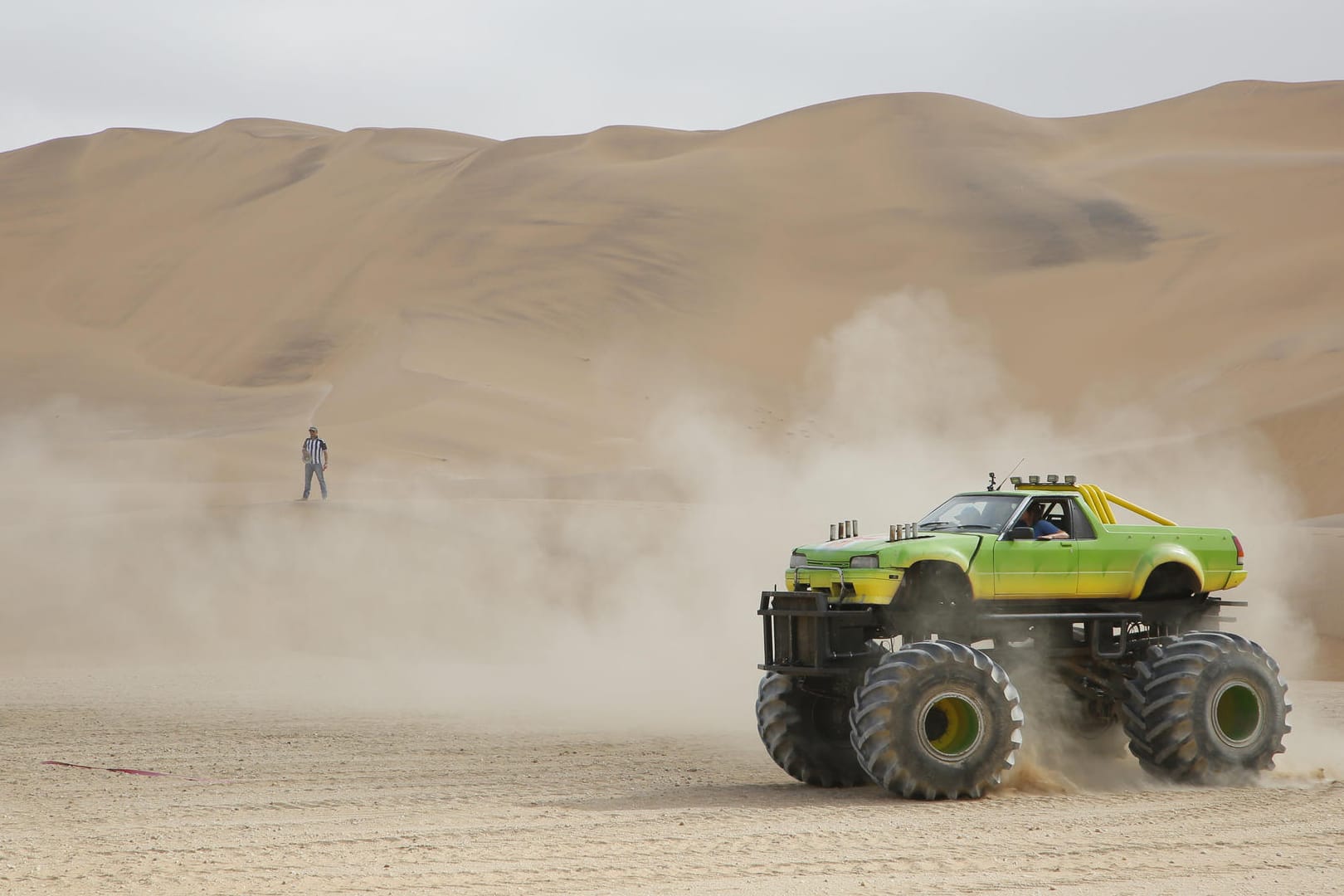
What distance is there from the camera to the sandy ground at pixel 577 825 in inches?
312

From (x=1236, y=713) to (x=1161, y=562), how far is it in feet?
4.31

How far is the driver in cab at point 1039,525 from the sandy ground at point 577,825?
186 cm

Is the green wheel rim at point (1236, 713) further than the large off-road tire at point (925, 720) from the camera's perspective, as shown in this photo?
Yes

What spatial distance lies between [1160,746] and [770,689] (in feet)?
10.1

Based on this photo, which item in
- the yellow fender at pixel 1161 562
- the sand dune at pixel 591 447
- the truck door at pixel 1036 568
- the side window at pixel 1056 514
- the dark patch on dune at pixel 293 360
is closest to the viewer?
the sand dune at pixel 591 447

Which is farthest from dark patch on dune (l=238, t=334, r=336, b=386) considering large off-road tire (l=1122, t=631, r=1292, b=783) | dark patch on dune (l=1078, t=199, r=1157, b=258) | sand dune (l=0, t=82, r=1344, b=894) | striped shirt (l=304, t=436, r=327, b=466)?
large off-road tire (l=1122, t=631, r=1292, b=783)

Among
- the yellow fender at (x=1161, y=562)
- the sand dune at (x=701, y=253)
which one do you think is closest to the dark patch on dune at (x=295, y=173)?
the sand dune at (x=701, y=253)

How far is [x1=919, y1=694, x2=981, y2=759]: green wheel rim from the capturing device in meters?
10.5

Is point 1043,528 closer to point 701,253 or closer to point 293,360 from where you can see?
point 293,360

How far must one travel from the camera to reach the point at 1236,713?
11.5 m

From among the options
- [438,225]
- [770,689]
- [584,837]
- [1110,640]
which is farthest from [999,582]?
[438,225]

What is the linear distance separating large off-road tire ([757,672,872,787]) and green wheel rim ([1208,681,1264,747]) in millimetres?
2813

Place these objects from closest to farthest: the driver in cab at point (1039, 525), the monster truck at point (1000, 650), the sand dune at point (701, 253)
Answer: the monster truck at point (1000, 650) < the driver in cab at point (1039, 525) < the sand dune at point (701, 253)

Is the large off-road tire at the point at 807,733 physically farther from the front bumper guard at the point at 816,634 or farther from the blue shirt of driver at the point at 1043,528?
the blue shirt of driver at the point at 1043,528
